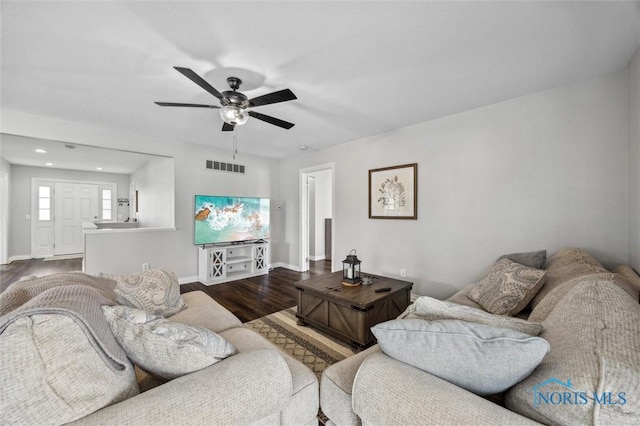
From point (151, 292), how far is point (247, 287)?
2399mm

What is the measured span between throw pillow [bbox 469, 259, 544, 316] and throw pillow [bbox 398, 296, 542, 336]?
973 mm

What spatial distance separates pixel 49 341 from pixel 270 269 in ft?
15.1

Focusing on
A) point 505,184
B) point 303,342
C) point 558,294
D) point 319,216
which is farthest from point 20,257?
point 505,184

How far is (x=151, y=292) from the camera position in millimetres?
1707

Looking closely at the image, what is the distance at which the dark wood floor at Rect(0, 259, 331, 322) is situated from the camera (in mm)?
3160

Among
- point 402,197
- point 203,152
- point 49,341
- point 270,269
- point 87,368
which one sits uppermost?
point 203,152

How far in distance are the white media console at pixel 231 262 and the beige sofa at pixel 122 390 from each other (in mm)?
3176

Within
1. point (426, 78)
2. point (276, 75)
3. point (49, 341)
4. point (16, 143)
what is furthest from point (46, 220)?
point (426, 78)

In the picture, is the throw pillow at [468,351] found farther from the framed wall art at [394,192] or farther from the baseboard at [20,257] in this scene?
the baseboard at [20,257]

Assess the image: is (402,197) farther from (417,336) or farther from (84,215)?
(84,215)

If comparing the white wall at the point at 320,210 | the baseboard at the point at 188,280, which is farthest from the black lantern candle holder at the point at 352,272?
the white wall at the point at 320,210

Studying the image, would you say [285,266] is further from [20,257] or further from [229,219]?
[20,257]

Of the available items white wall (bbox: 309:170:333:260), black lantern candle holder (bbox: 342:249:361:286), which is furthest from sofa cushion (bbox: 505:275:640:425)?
white wall (bbox: 309:170:333:260)

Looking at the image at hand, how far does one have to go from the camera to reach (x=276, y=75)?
2.13 metres
